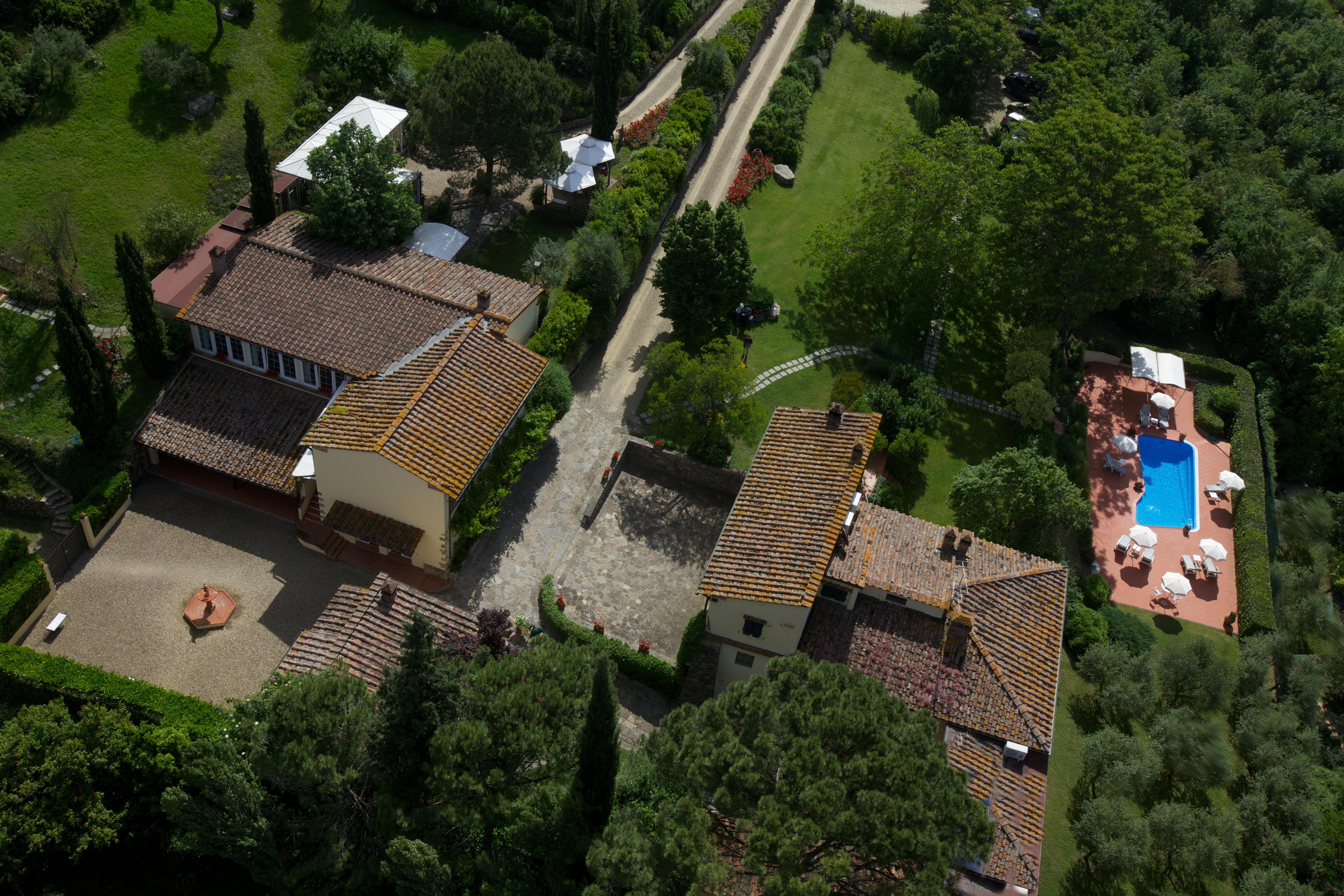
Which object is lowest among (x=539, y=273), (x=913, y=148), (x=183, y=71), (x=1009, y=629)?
(x=1009, y=629)

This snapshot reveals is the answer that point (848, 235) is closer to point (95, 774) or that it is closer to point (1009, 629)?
point (1009, 629)

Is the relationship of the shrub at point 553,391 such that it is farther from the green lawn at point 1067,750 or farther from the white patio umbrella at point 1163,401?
the white patio umbrella at point 1163,401

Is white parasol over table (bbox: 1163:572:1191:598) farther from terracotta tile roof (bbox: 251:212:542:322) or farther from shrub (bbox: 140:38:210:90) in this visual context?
shrub (bbox: 140:38:210:90)

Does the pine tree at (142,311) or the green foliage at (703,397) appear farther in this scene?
the green foliage at (703,397)

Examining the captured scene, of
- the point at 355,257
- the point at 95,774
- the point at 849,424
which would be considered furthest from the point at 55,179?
the point at 849,424

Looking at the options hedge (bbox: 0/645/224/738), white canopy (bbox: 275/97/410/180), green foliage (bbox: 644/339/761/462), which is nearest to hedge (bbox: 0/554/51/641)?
hedge (bbox: 0/645/224/738)

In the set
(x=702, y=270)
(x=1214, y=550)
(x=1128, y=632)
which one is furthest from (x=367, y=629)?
(x=1214, y=550)

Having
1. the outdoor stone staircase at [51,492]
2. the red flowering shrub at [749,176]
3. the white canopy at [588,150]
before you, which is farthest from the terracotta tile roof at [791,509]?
the outdoor stone staircase at [51,492]
